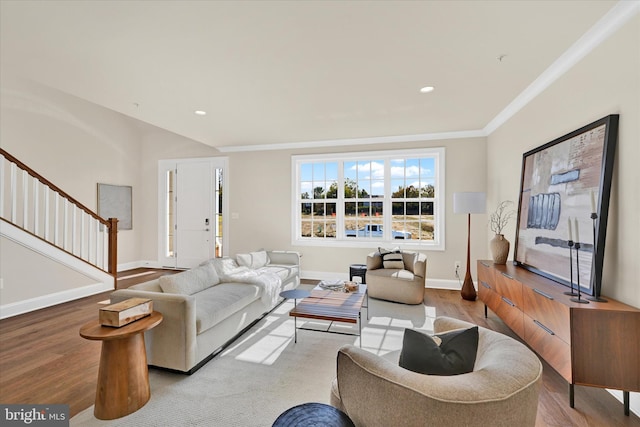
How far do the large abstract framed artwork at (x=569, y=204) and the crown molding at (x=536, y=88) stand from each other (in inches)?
25.2

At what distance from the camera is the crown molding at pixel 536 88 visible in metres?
1.95

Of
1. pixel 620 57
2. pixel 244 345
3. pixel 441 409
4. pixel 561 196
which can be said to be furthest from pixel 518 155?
pixel 244 345

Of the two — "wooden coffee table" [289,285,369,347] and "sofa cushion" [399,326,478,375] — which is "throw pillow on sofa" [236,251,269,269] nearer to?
"wooden coffee table" [289,285,369,347]

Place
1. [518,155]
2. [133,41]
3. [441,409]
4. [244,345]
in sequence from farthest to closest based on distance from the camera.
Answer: [518,155] < [244,345] < [133,41] < [441,409]

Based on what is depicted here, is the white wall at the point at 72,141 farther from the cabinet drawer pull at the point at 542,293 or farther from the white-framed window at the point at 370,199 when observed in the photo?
the cabinet drawer pull at the point at 542,293

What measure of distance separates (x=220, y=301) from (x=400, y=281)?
2455 millimetres

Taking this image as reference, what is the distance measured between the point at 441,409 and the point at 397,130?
4372 mm

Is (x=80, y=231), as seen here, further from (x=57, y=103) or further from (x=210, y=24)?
(x=210, y=24)

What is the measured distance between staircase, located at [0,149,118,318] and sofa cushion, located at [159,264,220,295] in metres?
2.48

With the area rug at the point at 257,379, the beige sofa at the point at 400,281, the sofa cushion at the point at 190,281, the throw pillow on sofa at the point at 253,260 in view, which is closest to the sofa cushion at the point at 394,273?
the beige sofa at the point at 400,281

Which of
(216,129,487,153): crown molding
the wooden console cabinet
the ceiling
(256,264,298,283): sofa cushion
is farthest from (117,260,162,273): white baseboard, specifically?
the wooden console cabinet

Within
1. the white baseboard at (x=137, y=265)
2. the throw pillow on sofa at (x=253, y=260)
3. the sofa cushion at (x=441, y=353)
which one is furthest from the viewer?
the white baseboard at (x=137, y=265)

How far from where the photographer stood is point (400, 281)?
4.01 m

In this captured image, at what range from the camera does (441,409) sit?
89 centimetres
